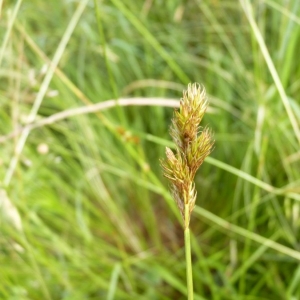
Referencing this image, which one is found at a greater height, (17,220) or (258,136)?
(258,136)

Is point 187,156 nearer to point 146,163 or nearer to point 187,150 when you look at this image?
point 187,150

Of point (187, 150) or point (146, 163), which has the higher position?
point (146, 163)

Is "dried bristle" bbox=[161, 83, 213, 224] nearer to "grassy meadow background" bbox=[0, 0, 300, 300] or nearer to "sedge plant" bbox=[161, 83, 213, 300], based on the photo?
"sedge plant" bbox=[161, 83, 213, 300]

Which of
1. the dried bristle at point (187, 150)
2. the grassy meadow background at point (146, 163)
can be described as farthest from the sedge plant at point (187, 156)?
the grassy meadow background at point (146, 163)

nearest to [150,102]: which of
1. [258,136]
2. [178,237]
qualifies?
[258,136]

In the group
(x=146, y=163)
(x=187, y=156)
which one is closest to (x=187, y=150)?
(x=187, y=156)

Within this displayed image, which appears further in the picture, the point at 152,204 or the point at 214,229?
the point at 152,204

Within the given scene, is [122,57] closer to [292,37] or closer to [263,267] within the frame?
[292,37]

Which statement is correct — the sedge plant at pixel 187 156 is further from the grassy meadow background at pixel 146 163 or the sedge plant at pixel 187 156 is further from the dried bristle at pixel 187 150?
the grassy meadow background at pixel 146 163
